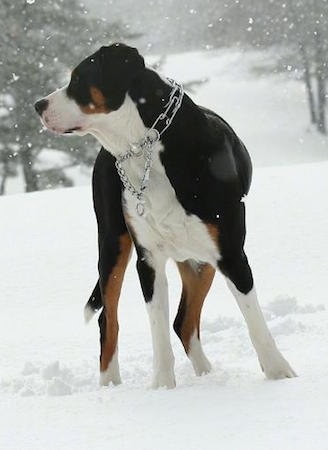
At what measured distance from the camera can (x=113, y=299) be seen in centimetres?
448

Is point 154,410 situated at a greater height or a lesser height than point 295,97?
greater

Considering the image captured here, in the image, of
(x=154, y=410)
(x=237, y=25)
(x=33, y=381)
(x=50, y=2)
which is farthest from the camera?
(x=237, y=25)

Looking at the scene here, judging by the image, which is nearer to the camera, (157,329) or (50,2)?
(157,329)

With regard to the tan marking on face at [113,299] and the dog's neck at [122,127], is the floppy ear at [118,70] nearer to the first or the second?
the dog's neck at [122,127]

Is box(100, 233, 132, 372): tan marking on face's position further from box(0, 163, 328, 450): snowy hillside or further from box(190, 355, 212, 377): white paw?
box(190, 355, 212, 377): white paw

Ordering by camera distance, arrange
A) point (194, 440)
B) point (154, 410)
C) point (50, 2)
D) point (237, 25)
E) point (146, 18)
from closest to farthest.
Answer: point (194, 440) → point (154, 410) → point (50, 2) → point (237, 25) → point (146, 18)

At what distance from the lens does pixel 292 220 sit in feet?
26.5

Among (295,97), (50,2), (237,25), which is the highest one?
(50,2)

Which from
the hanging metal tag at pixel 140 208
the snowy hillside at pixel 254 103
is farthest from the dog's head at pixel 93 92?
the snowy hillside at pixel 254 103

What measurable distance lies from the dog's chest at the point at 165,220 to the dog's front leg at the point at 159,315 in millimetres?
204

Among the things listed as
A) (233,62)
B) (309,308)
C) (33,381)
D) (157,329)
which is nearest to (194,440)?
(157,329)

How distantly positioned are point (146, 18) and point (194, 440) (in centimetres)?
5041

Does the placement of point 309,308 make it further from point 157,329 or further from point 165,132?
point 165,132

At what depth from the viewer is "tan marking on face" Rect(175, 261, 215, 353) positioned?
4.69 m
